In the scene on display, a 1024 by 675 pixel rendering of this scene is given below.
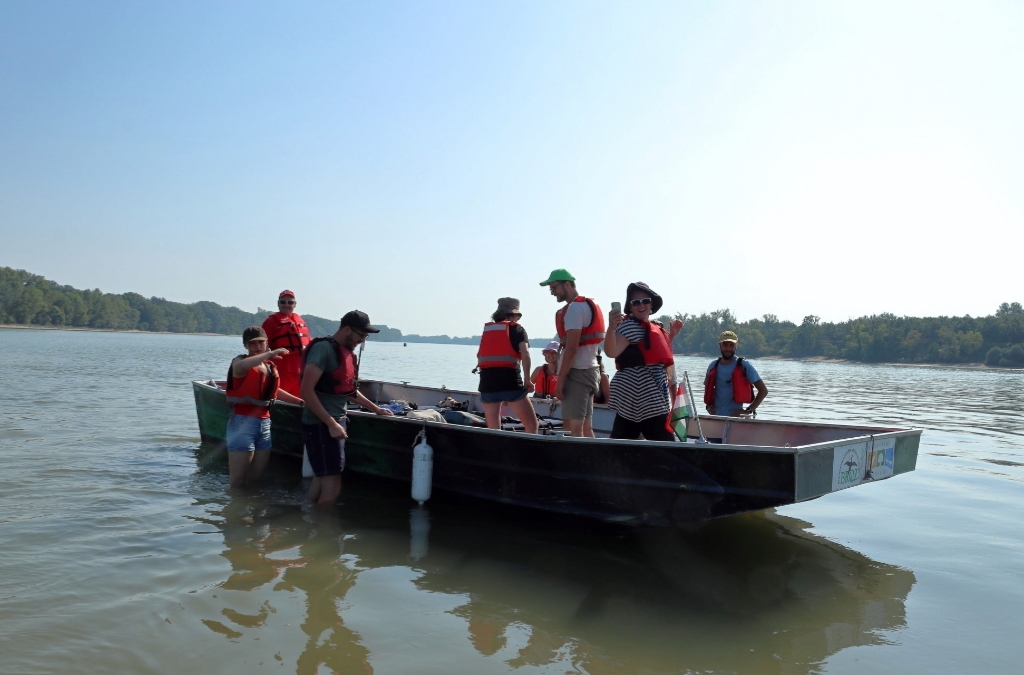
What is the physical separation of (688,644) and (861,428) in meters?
3.21

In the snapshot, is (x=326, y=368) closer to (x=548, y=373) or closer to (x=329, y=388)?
(x=329, y=388)

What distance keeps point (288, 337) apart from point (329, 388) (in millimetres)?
2476

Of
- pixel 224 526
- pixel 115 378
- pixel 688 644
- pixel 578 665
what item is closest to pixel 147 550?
pixel 224 526

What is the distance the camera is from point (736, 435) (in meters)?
7.54

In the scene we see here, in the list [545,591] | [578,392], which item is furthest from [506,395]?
[545,591]

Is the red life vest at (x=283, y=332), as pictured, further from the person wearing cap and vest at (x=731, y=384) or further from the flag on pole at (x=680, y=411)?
the person wearing cap and vest at (x=731, y=384)

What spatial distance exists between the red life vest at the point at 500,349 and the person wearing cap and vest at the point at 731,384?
2.77m

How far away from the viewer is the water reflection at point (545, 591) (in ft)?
12.7

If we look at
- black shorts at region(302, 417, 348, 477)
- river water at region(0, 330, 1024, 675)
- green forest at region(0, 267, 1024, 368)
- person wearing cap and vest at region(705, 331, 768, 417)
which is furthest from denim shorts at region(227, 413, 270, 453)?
green forest at region(0, 267, 1024, 368)

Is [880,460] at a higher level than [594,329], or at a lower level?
lower

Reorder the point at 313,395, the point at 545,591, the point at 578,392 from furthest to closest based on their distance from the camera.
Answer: the point at 578,392 < the point at 313,395 < the point at 545,591

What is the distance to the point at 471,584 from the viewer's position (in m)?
4.91

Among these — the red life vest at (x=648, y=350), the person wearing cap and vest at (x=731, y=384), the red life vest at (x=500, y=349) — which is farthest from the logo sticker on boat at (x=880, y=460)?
the red life vest at (x=500, y=349)

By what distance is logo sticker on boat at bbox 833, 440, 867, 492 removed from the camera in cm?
511
